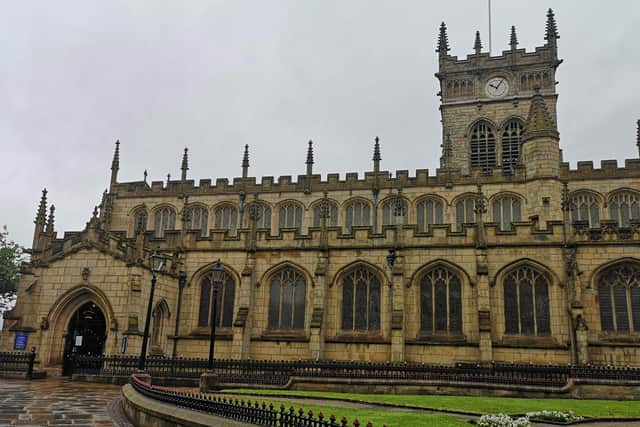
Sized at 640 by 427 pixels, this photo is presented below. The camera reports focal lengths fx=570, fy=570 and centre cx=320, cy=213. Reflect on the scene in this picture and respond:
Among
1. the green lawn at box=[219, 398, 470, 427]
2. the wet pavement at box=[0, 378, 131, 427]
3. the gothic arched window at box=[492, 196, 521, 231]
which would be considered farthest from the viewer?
the gothic arched window at box=[492, 196, 521, 231]

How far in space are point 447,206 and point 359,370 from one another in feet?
66.4

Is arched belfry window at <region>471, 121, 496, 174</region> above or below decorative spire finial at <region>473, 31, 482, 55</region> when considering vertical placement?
below

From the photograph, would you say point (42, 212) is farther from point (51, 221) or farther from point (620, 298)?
point (620, 298)

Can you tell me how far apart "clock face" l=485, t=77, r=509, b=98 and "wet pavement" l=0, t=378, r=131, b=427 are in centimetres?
3684

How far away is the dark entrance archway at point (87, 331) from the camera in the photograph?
2497 cm

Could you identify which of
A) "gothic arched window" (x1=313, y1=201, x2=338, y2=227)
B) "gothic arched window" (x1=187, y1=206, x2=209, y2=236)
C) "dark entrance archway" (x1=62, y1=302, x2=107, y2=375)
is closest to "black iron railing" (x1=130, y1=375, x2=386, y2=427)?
"dark entrance archway" (x1=62, y1=302, x2=107, y2=375)

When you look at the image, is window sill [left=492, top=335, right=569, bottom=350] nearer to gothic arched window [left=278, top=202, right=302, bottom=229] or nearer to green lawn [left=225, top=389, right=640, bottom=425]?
green lawn [left=225, top=389, right=640, bottom=425]

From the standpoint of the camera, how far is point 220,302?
1126 inches

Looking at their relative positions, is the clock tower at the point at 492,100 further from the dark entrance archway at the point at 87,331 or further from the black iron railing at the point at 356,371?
the dark entrance archway at the point at 87,331

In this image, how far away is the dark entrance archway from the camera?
2497 cm

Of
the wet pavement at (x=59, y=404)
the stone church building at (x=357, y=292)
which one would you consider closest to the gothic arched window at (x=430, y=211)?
the stone church building at (x=357, y=292)

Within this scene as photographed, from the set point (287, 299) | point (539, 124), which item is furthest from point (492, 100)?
point (287, 299)

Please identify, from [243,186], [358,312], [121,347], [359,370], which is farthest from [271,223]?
[359,370]

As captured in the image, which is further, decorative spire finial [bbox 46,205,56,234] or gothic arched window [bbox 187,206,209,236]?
gothic arched window [bbox 187,206,209,236]
